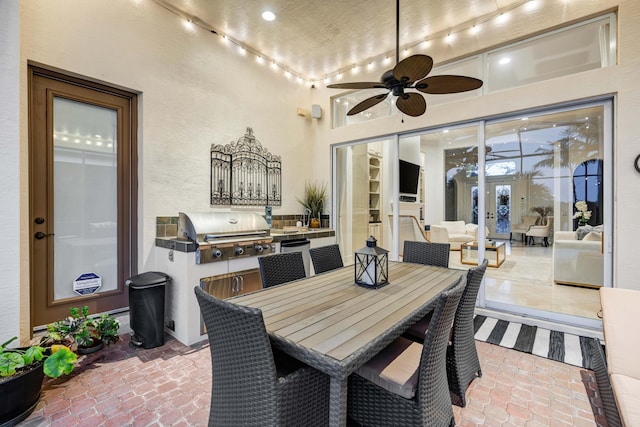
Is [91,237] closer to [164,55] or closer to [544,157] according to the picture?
[164,55]

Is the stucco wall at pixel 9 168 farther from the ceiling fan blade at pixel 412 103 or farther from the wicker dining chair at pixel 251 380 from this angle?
the ceiling fan blade at pixel 412 103

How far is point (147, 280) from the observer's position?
8.53ft

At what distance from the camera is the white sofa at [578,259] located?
10.7ft

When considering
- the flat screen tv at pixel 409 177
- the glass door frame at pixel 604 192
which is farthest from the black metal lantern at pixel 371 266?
the flat screen tv at pixel 409 177

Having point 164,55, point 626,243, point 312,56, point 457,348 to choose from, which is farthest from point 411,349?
point 312,56

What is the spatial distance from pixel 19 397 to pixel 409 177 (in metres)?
4.52

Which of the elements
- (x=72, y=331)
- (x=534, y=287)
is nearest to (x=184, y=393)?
(x=72, y=331)

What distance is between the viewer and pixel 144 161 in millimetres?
3055

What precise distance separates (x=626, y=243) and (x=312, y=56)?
431 centimetres

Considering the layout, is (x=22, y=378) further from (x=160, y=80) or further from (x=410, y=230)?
(x=410, y=230)

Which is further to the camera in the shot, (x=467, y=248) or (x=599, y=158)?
(x=467, y=248)

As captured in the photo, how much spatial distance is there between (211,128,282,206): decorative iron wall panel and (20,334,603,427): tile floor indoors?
6.50 ft

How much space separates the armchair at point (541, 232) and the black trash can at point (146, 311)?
432 cm

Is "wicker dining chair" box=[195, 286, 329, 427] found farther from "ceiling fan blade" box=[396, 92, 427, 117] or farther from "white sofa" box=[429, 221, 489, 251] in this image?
"white sofa" box=[429, 221, 489, 251]
